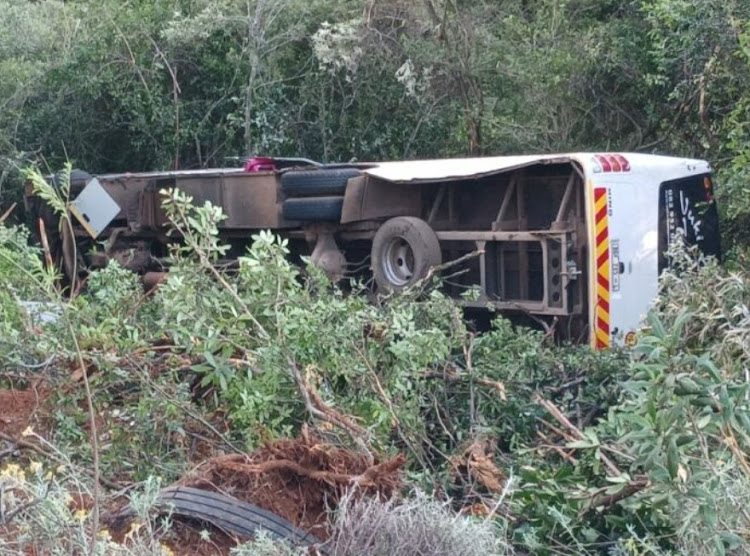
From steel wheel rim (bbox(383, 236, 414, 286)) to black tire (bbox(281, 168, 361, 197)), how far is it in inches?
33.5

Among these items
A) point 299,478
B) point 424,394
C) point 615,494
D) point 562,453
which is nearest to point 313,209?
point 424,394

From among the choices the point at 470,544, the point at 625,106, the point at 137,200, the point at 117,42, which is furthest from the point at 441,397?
the point at 117,42

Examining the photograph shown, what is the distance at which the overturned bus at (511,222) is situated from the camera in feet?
33.1

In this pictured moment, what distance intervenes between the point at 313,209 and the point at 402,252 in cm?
112

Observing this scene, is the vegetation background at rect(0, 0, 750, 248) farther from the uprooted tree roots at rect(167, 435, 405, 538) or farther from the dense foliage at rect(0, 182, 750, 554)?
the uprooted tree roots at rect(167, 435, 405, 538)

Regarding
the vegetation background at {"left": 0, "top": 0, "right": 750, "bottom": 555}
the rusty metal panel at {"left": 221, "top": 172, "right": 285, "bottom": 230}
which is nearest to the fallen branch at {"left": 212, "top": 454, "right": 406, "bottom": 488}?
the vegetation background at {"left": 0, "top": 0, "right": 750, "bottom": 555}

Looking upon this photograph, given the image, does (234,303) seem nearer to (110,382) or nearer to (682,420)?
(110,382)

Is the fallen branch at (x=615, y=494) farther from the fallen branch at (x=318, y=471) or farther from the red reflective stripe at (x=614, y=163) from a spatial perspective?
the red reflective stripe at (x=614, y=163)

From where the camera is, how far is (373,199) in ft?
37.6

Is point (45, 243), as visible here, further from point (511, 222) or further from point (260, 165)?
point (260, 165)

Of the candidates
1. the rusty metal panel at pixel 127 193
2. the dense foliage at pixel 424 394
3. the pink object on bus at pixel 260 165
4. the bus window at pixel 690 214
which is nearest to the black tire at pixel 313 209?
the pink object on bus at pixel 260 165

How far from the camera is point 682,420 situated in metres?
4.13

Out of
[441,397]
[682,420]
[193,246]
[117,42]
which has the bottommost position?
[441,397]

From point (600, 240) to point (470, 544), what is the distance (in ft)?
20.6
